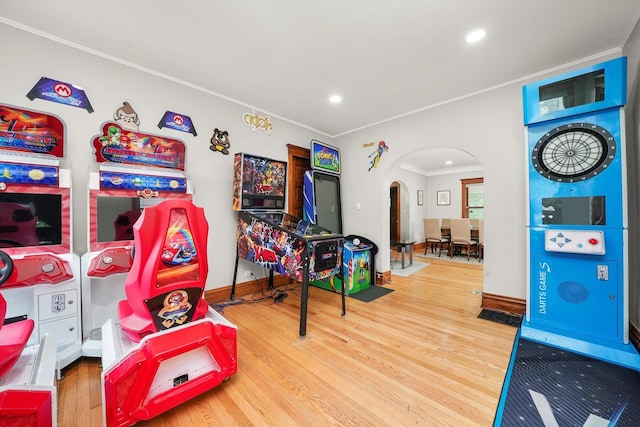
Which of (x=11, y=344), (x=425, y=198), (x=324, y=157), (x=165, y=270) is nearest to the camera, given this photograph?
(x=11, y=344)

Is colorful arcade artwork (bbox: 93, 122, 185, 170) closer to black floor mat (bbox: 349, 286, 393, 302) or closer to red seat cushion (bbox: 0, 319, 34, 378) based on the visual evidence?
red seat cushion (bbox: 0, 319, 34, 378)

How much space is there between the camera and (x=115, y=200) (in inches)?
79.0

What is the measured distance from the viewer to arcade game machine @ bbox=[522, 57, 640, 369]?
1.87 metres

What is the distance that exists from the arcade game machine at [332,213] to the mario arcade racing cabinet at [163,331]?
1.98 meters

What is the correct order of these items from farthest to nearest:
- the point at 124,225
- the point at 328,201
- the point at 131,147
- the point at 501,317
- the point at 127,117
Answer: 1. the point at 328,201
2. the point at 501,317
3. the point at 127,117
4. the point at 131,147
5. the point at 124,225

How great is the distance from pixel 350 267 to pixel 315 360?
64.6 inches

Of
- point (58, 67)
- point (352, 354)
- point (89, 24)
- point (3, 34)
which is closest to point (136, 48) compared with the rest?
point (89, 24)

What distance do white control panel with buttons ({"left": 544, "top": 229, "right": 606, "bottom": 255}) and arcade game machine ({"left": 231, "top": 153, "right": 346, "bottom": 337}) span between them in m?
1.86

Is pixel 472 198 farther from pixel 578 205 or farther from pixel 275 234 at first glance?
pixel 275 234

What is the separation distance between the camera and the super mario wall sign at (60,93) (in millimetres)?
2006

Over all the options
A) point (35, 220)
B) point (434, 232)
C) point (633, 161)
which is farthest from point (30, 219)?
point (434, 232)

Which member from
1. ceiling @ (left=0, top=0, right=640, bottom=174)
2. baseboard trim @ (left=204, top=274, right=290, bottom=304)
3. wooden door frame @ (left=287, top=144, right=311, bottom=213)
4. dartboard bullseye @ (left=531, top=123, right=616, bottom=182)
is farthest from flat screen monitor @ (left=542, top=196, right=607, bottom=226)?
baseboard trim @ (left=204, top=274, right=290, bottom=304)

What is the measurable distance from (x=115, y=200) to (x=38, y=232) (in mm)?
480

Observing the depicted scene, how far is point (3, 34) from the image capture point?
1.87m
